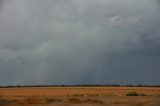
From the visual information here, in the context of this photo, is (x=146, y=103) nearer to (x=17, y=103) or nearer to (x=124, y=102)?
(x=124, y=102)

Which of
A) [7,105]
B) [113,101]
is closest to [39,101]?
[7,105]

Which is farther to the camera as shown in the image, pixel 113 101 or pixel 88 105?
pixel 113 101

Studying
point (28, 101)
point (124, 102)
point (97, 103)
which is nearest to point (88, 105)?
point (97, 103)

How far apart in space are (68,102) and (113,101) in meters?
7.56

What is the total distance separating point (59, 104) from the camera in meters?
65.4

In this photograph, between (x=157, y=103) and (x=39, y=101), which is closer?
(x=157, y=103)

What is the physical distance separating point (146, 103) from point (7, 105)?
2092 centimetres

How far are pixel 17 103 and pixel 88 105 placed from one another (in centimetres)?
1277

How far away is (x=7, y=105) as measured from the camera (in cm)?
6669

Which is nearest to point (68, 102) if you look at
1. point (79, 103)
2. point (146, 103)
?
point (79, 103)

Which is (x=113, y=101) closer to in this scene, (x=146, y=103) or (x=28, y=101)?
(x=146, y=103)

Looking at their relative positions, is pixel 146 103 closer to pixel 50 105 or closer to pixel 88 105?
pixel 88 105

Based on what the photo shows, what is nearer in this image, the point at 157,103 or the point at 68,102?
the point at 157,103

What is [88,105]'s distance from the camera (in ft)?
211
